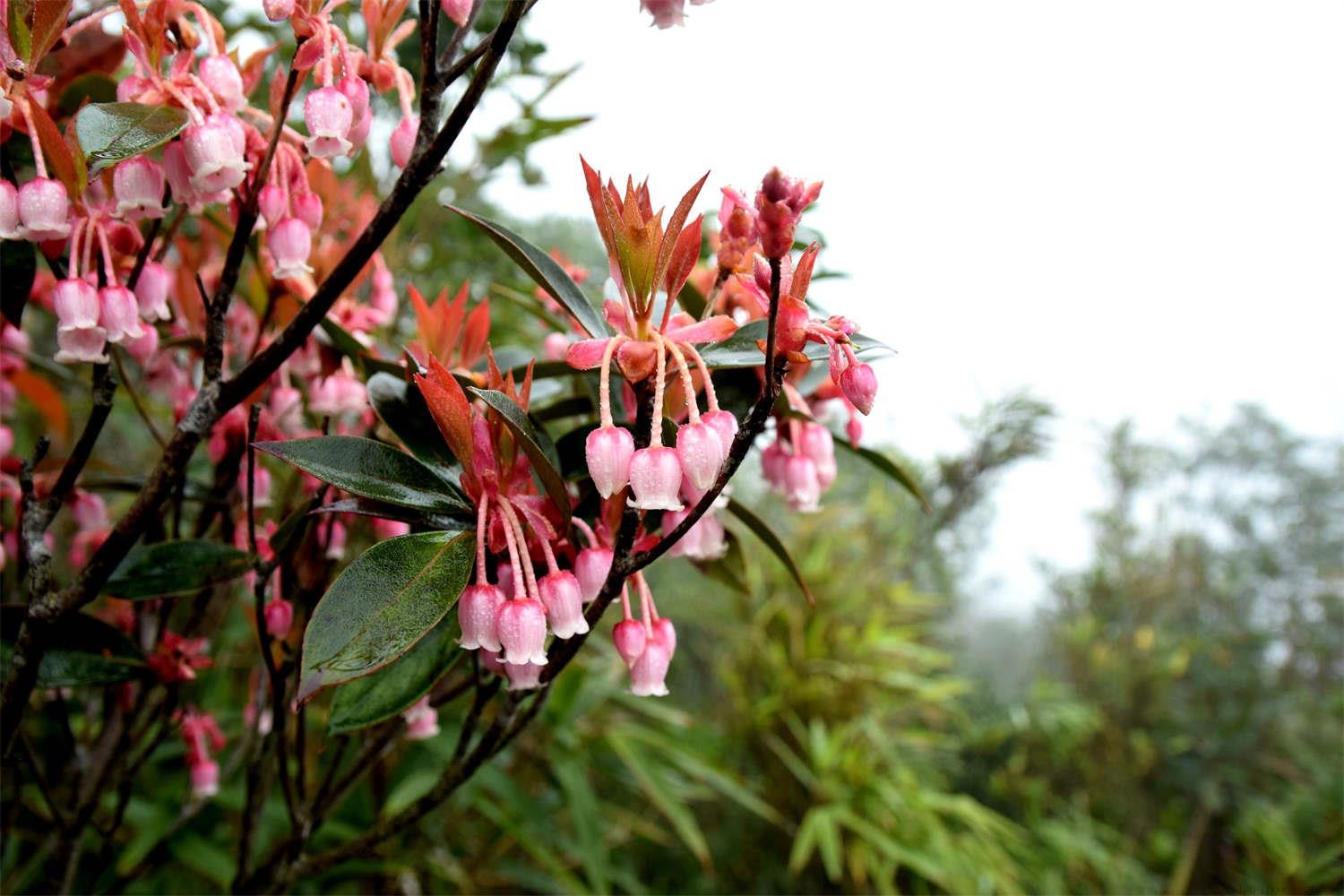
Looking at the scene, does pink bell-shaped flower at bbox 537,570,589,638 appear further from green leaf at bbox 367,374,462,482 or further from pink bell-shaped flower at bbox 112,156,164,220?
pink bell-shaped flower at bbox 112,156,164,220

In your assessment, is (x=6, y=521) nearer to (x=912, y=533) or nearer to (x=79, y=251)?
(x=79, y=251)

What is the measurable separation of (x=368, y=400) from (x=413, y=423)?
0.13 feet

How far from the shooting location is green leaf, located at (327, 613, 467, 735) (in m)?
0.36

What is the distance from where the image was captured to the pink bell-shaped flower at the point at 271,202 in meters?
0.38

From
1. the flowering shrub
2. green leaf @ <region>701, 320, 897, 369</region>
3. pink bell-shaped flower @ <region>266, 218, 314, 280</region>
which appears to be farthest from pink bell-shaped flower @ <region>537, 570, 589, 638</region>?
pink bell-shaped flower @ <region>266, 218, 314, 280</region>

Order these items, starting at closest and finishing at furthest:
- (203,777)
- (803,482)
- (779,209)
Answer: (779,209)
(803,482)
(203,777)

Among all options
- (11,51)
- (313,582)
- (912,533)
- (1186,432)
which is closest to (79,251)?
(11,51)

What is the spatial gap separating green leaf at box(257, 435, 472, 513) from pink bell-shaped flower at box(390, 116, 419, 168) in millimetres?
138

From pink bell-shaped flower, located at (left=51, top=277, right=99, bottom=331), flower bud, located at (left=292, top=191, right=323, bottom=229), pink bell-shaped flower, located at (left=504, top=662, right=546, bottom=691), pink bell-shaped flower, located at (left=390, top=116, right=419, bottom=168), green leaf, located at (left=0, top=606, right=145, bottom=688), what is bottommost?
green leaf, located at (left=0, top=606, right=145, bottom=688)

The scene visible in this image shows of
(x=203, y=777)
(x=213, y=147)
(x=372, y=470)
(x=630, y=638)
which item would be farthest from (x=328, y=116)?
(x=203, y=777)

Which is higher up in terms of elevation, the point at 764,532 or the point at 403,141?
the point at 403,141

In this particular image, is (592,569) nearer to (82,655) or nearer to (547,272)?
(547,272)

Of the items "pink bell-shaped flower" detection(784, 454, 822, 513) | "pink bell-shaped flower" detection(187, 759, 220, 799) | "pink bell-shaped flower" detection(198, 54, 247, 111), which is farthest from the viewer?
"pink bell-shaped flower" detection(187, 759, 220, 799)

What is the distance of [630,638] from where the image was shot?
36 centimetres
